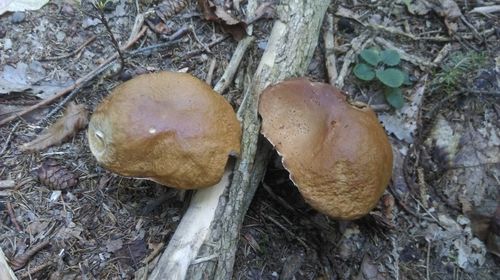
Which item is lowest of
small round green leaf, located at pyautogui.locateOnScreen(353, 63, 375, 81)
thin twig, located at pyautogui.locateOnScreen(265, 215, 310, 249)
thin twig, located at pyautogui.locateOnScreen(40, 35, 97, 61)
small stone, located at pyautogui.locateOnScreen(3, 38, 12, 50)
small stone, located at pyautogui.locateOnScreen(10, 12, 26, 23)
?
thin twig, located at pyautogui.locateOnScreen(265, 215, 310, 249)

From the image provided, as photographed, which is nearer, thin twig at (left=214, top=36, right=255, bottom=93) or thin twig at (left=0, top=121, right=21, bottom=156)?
thin twig at (left=0, top=121, right=21, bottom=156)

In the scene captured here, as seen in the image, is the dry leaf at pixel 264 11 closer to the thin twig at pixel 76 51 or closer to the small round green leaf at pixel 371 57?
the small round green leaf at pixel 371 57

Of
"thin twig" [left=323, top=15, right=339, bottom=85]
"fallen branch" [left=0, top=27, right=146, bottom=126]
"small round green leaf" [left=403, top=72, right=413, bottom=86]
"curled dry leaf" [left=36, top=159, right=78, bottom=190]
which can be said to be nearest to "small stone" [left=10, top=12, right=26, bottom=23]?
"fallen branch" [left=0, top=27, right=146, bottom=126]

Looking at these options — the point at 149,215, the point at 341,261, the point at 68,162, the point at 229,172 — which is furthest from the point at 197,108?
the point at 341,261

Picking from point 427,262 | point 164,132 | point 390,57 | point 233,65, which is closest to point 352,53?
point 390,57

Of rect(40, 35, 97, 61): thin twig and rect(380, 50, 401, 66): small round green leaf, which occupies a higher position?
rect(40, 35, 97, 61): thin twig

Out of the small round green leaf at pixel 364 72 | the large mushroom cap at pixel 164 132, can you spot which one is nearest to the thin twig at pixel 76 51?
the large mushroom cap at pixel 164 132

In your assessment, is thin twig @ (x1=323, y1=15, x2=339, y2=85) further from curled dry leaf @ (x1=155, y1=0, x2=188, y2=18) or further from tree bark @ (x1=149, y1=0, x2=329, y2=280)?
curled dry leaf @ (x1=155, y1=0, x2=188, y2=18)
